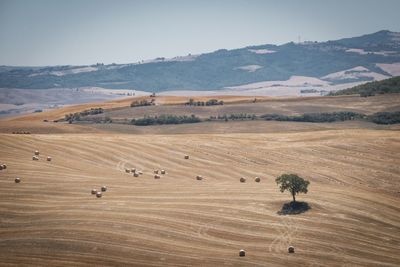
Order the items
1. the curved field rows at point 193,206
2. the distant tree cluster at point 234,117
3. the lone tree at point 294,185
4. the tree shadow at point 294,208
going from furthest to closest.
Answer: the distant tree cluster at point 234,117 → the lone tree at point 294,185 → the tree shadow at point 294,208 → the curved field rows at point 193,206

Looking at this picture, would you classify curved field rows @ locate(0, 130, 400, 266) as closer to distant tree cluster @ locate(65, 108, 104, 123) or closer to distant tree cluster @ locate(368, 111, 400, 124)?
distant tree cluster @ locate(368, 111, 400, 124)

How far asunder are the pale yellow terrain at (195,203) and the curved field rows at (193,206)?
5.5 inches

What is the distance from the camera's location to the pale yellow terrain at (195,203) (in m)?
51.0

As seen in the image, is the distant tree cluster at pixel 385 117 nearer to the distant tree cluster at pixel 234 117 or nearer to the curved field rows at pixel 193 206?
the distant tree cluster at pixel 234 117

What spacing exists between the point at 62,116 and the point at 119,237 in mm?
131170

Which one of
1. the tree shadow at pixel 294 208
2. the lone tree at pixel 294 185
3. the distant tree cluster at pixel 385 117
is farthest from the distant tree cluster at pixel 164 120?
the tree shadow at pixel 294 208

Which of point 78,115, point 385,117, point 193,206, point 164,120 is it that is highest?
point 78,115

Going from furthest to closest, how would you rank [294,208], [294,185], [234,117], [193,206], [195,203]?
1. [234,117]
2. [294,185]
3. [195,203]
4. [294,208]
5. [193,206]

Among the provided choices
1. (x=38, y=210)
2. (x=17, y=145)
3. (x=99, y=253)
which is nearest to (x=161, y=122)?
(x=17, y=145)

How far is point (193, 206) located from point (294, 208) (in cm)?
1114

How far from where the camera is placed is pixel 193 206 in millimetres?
61719

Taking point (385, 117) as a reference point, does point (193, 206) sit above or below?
below

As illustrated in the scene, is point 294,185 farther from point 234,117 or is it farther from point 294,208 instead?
point 234,117

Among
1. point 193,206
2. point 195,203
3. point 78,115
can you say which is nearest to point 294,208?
point 195,203
